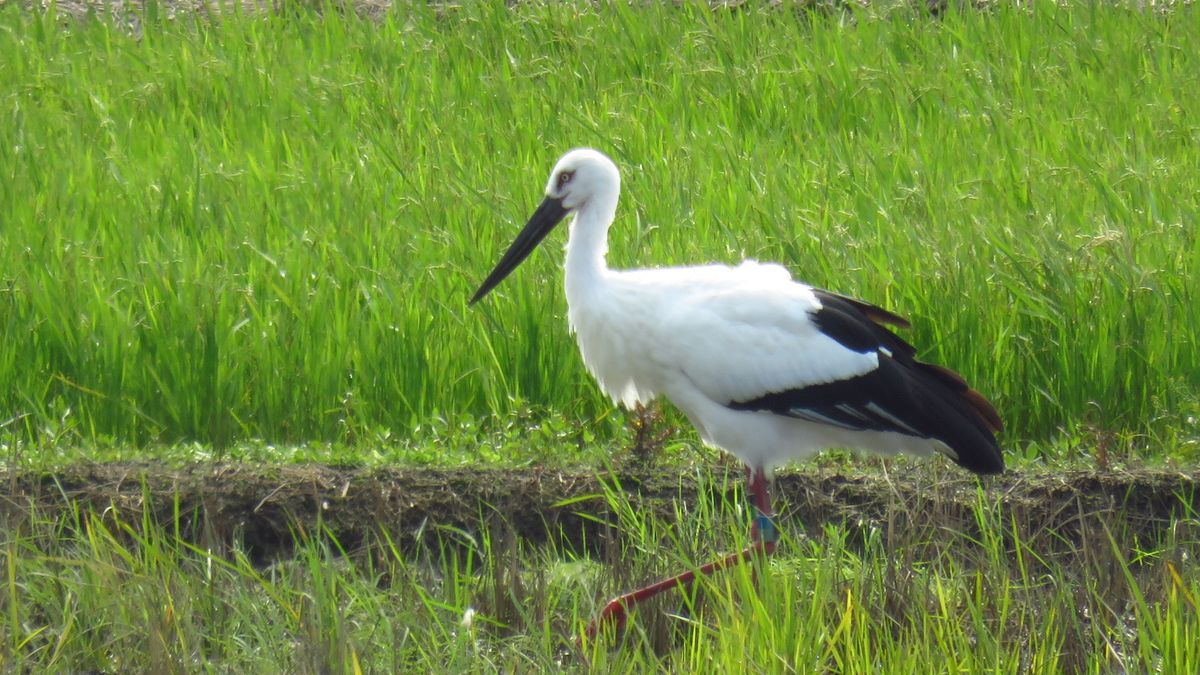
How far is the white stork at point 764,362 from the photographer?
4.98 m

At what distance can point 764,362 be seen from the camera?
5031 mm

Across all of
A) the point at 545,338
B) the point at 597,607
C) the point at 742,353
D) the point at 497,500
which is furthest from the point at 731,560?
the point at 545,338

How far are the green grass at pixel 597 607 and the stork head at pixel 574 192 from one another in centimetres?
105

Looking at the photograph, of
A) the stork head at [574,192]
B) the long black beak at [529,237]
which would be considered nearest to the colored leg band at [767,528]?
the stork head at [574,192]

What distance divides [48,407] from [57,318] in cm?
31

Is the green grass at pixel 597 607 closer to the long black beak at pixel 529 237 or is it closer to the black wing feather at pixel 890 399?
the black wing feather at pixel 890 399

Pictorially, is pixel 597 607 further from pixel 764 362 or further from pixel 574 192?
pixel 574 192

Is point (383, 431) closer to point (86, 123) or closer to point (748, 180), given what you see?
point (748, 180)

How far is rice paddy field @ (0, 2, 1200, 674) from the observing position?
411 centimetres

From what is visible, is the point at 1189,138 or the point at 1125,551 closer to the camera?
the point at 1125,551

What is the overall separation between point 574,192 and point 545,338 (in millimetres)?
697

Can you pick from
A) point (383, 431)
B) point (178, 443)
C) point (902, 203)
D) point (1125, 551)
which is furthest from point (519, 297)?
point (1125, 551)

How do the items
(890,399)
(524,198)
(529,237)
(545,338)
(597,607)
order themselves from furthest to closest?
(524,198)
(545,338)
(529,237)
(890,399)
(597,607)

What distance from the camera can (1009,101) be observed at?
8.34m
